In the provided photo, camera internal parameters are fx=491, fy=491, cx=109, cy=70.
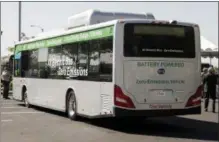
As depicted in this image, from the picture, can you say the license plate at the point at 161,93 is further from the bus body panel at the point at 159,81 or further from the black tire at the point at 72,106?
the black tire at the point at 72,106

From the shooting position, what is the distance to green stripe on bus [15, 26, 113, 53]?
41.4ft

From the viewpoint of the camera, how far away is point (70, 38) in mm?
15086

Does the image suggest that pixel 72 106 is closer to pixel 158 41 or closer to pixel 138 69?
pixel 138 69

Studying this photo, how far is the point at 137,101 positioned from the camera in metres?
12.0

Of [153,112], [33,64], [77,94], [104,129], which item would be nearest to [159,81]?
[153,112]

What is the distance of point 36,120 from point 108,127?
108 inches

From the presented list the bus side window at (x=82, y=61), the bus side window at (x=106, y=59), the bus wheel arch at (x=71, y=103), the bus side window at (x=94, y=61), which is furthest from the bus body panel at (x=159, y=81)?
the bus wheel arch at (x=71, y=103)

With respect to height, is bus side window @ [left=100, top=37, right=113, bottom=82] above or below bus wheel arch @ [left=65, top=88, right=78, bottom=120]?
above

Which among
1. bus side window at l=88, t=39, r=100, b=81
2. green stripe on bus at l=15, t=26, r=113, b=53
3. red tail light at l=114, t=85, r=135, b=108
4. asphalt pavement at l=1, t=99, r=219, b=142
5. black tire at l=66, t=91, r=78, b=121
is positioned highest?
green stripe on bus at l=15, t=26, r=113, b=53

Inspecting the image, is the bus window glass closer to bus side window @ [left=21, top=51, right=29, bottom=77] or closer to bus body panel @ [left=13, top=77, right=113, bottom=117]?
bus body panel @ [left=13, top=77, right=113, bottom=117]

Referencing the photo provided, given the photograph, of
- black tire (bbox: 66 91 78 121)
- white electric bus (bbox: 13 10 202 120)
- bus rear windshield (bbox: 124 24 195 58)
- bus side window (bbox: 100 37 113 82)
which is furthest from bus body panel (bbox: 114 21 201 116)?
black tire (bbox: 66 91 78 121)

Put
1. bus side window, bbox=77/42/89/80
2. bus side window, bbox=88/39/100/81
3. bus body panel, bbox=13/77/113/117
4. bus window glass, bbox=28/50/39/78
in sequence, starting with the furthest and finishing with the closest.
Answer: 1. bus window glass, bbox=28/50/39/78
2. bus side window, bbox=77/42/89/80
3. bus side window, bbox=88/39/100/81
4. bus body panel, bbox=13/77/113/117

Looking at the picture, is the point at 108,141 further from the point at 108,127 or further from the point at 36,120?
the point at 36,120

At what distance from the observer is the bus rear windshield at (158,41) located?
471 inches
